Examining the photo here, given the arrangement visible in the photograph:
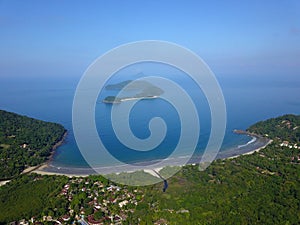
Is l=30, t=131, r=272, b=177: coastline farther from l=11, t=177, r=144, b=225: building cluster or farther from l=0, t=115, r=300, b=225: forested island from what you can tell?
l=11, t=177, r=144, b=225: building cluster

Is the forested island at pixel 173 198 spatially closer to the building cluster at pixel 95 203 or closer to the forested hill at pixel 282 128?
the building cluster at pixel 95 203

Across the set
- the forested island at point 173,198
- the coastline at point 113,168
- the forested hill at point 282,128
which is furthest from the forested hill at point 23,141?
the forested hill at point 282,128

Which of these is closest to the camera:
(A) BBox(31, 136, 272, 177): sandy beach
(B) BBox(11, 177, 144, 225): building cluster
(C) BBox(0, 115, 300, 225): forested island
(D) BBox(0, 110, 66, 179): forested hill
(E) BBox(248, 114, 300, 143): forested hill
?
(C) BBox(0, 115, 300, 225): forested island

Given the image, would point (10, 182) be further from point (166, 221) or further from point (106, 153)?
point (166, 221)

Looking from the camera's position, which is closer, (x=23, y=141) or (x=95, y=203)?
(x=95, y=203)

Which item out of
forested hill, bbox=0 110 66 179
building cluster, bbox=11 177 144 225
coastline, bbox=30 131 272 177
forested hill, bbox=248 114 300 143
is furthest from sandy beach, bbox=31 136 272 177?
forested hill, bbox=248 114 300 143

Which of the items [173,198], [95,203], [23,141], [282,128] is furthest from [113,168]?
[282,128]

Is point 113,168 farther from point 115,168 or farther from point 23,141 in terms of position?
point 23,141
